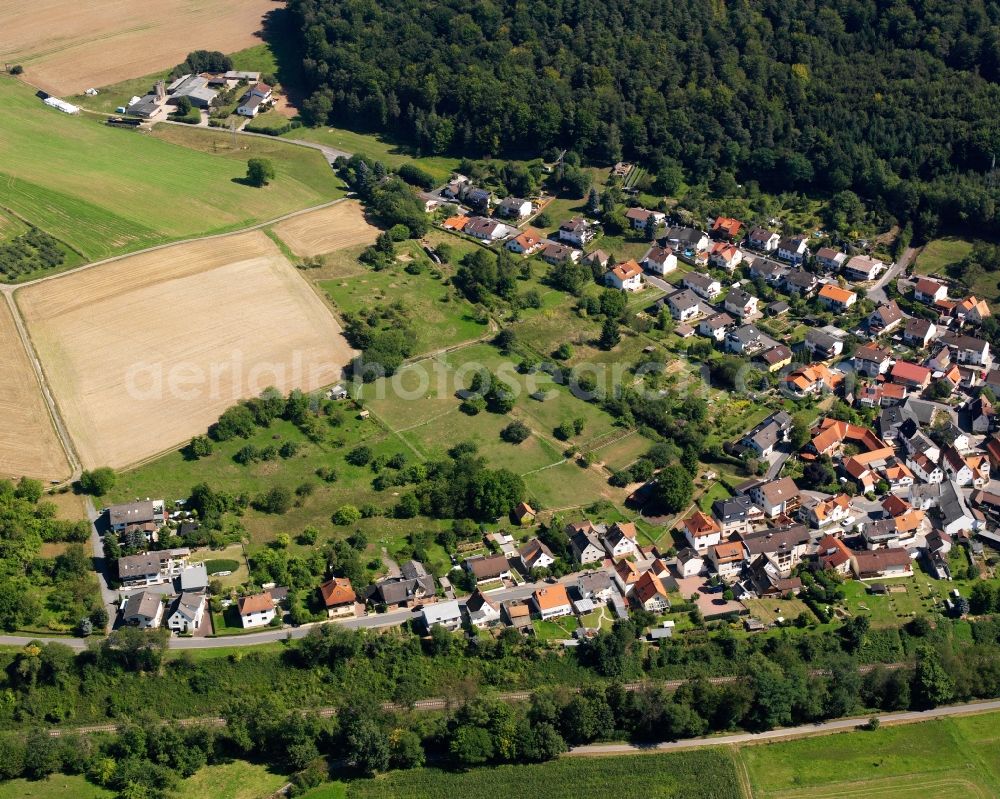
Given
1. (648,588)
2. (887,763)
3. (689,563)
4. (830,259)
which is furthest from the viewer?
(830,259)

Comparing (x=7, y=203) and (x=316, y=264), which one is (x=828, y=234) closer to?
(x=316, y=264)

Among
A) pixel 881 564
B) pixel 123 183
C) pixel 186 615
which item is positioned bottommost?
pixel 881 564

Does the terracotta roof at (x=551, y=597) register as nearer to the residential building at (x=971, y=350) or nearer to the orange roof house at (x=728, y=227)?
the residential building at (x=971, y=350)

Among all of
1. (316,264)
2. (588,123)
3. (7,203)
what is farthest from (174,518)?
(588,123)

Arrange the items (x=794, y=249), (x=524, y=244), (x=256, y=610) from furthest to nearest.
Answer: (x=524, y=244) → (x=794, y=249) → (x=256, y=610)

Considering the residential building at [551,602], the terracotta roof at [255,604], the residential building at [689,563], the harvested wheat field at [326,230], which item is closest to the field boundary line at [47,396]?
the terracotta roof at [255,604]

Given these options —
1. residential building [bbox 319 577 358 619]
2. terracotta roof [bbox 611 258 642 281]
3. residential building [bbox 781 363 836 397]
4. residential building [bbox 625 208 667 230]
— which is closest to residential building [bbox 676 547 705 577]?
residential building [bbox 781 363 836 397]

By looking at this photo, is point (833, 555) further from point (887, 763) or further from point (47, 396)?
point (47, 396)

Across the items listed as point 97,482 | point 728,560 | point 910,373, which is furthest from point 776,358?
point 97,482
